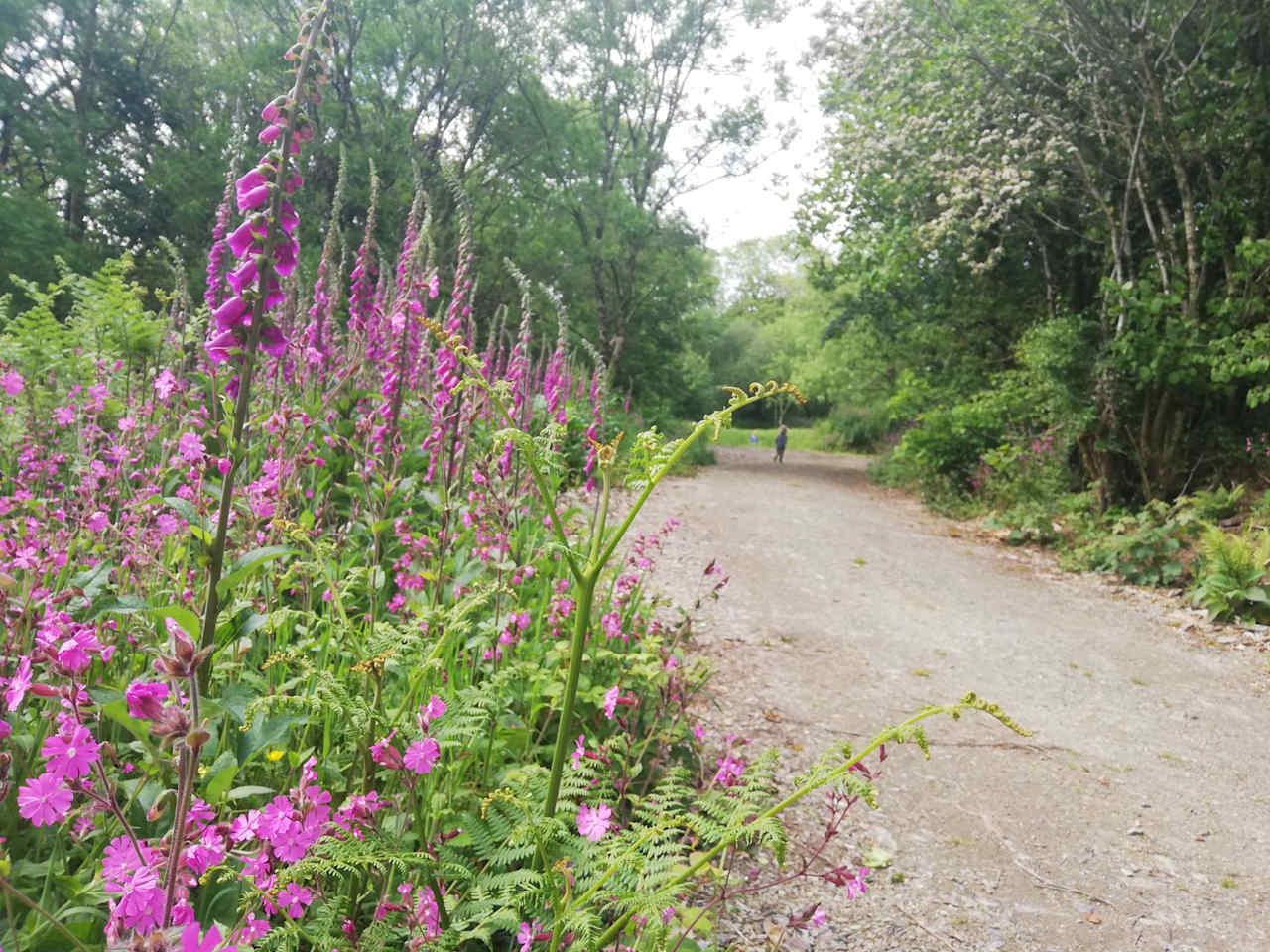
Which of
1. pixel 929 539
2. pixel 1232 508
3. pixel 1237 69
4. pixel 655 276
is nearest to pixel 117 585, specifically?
pixel 929 539

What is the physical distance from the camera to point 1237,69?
7.57 meters

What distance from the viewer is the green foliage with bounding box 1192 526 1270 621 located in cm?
554

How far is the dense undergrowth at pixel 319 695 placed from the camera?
0.95 m

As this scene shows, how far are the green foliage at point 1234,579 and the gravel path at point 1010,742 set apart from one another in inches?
9.5

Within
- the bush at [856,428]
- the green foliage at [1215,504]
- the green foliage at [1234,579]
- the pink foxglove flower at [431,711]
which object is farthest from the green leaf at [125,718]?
the bush at [856,428]

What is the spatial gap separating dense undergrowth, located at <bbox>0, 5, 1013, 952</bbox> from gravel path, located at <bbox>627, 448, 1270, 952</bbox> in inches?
25.2

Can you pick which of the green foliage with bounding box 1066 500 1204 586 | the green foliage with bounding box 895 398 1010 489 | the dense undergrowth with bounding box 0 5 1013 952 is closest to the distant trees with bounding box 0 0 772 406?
the green foliage with bounding box 895 398 1010 489

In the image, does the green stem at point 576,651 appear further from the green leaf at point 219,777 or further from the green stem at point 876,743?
the green leaf at point 219,777

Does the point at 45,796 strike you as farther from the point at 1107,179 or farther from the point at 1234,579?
the point at 1107,179

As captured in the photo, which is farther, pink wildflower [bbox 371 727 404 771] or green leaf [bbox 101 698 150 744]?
pink wildflower [bbox 371 727 404 771]

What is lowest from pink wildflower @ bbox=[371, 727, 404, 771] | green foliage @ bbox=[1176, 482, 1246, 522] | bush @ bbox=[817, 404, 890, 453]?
pink wildflower @ bbox=[371, 727, 404, 771]

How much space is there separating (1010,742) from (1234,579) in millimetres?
3575

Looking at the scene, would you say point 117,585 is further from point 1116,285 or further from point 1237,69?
point 1237,69

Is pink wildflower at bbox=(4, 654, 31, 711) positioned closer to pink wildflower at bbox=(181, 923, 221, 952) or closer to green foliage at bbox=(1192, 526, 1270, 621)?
pink wildflower at bbox=(181, 923, 221, 952)
